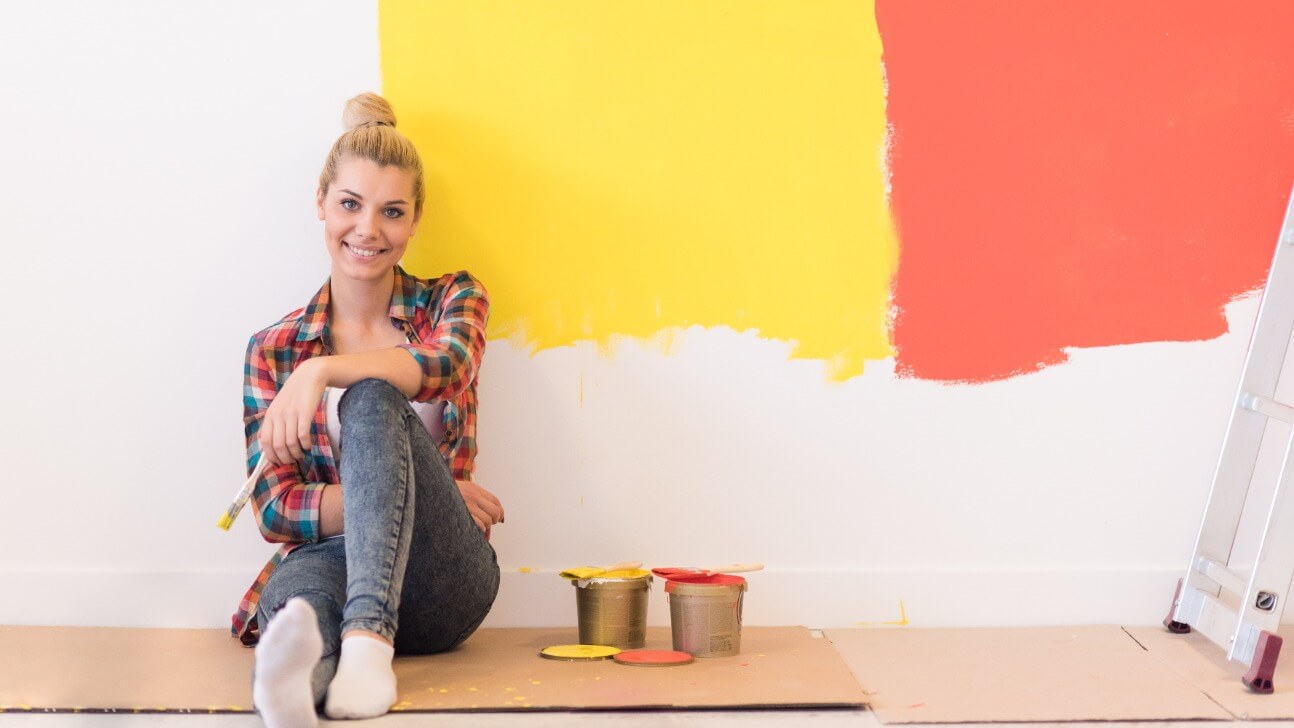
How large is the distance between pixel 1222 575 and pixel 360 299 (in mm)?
1531

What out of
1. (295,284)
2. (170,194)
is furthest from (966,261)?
(170,194)

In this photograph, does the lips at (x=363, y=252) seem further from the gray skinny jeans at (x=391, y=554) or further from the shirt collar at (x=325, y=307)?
the gray skinny jeans at (x=391, y=554)

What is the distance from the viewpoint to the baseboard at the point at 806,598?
2.16 m

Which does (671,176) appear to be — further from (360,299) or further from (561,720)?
(561,720)

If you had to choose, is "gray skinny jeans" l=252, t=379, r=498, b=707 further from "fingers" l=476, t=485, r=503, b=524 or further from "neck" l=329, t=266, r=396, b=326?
"neck" l=329, t=266, r=396, b=326

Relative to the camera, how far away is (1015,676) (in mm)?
1821

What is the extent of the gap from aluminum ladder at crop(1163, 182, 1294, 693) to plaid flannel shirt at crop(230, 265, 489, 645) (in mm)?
1254

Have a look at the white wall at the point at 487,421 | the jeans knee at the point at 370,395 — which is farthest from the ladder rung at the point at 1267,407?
the jeans knee at the point at 370,395

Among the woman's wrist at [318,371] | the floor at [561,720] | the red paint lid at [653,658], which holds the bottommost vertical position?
the red paint lid at [653,658]

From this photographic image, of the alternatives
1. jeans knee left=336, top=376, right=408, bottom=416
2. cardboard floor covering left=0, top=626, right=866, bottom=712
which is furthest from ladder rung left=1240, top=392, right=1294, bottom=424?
A: jeans knee left=336, top=376, right=408, bottom=416

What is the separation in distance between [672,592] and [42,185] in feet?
4.39

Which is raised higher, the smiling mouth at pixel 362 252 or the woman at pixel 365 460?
the smiling mouth at pixel 362 252

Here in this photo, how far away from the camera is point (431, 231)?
2.19 meters

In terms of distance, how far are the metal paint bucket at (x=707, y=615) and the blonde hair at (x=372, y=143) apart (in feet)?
2.55
